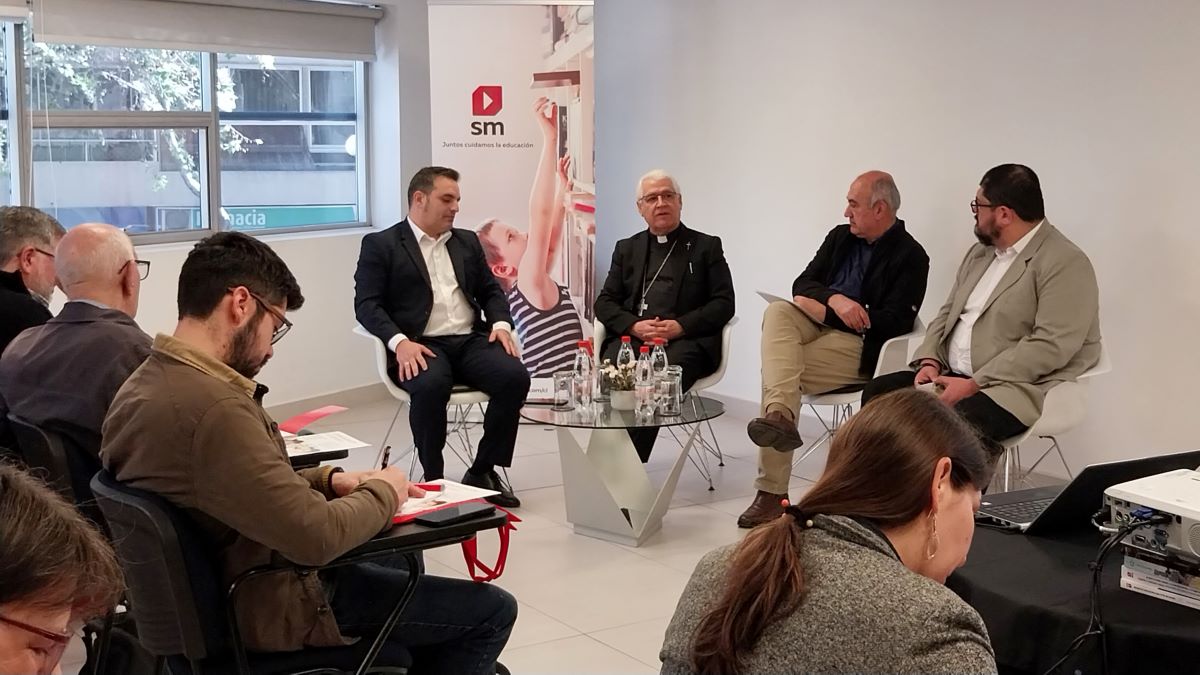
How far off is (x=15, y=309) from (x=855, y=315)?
11.0 feet

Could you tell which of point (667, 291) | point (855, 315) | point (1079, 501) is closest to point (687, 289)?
point (667, 291)

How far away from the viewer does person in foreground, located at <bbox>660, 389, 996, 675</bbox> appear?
167 centimetres

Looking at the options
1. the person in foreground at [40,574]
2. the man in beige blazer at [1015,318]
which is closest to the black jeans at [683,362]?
the man in beige blazer at [1015,318]

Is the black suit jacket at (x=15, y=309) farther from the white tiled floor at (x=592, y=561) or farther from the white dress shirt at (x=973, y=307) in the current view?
the white dress shirt at (x=973, y=307)

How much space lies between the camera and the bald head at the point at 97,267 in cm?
348

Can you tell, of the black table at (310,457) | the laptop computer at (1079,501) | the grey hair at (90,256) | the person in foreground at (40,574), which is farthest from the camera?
the grey hair at (90,256)

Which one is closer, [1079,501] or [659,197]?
[1079,501]

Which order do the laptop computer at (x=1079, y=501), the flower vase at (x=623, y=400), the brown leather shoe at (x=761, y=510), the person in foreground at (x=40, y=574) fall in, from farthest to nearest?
the brown leather shoe at (x=761, y=510)
the flower vase at (x=623, y=400)
the laptop computer at (x=1079, y=501)
the person in foreground at (x=40, y=574)

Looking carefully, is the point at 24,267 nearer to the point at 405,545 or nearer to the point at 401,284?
the point at 401,284

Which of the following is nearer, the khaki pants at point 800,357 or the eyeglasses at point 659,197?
the khaki pants at point 800,357

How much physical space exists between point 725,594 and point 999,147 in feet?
15.3

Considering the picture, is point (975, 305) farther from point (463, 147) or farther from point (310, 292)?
point (310, 292)

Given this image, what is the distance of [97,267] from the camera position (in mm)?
3486

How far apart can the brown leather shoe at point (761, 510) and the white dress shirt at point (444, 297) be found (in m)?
1.34
